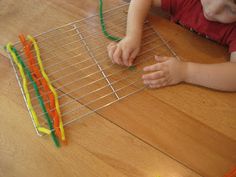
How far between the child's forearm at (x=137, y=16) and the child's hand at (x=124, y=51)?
2cm

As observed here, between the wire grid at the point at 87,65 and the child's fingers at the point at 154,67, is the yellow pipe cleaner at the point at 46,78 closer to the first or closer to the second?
the wire grid at the point at 87,65

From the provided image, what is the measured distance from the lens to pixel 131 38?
70 cm

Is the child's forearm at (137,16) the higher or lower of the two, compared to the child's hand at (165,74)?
higher

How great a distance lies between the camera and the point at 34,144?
1.80 ft

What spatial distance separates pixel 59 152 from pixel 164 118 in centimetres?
23

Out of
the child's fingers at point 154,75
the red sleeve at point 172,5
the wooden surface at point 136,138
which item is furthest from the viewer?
the red sleeve at point 172,5

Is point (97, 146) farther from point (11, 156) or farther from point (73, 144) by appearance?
point (11, 156)

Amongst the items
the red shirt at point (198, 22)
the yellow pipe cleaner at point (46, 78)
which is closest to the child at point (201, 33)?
the red shirt at point (198, 22)

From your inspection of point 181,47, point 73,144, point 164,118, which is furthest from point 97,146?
point 181,47

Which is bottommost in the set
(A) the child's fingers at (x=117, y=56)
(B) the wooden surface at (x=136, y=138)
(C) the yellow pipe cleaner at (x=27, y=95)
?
(B) the wooden surface at (x=136, y=138)

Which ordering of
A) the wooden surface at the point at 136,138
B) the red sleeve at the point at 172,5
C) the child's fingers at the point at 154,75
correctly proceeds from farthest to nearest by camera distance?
the red sleeve at the point at 172,5 → the child's fingers at the point at 154,75 → the wooden surface at the point at 136,138

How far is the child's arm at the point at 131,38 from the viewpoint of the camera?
674 mm

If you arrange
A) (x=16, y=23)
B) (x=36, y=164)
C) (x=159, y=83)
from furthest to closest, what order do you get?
1. (x=16, y=23)
2. (x=159, y=83)
3. (x=36, y=164)

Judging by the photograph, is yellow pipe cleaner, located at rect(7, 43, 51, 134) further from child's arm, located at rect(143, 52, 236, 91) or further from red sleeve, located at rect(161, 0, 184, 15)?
red sleeve, located at rect(161, 0, 184, 15)
